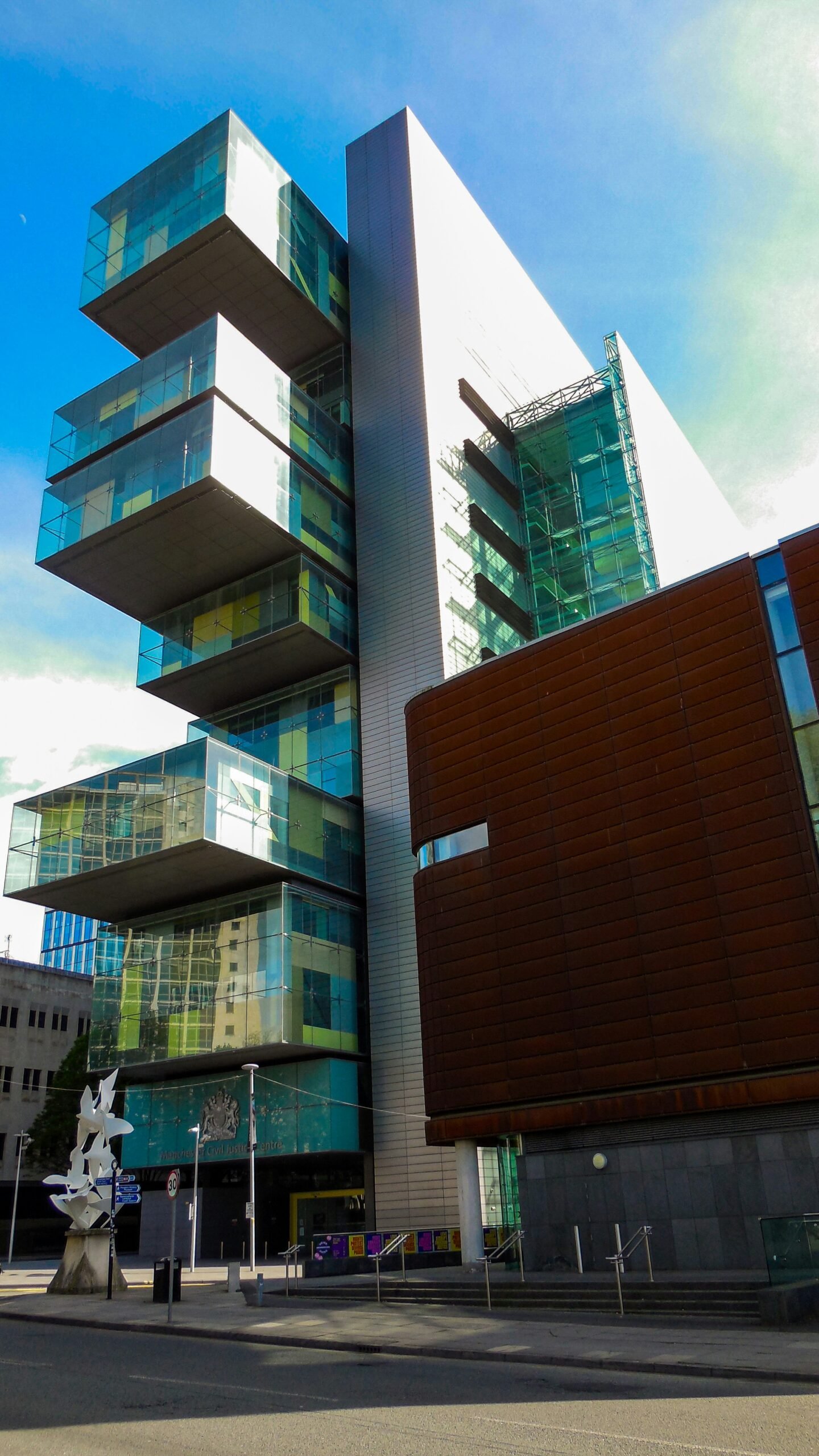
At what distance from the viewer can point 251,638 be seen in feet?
150

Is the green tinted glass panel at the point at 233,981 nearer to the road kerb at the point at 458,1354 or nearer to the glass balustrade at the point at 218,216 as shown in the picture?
the road kerb at the point at 458,1354

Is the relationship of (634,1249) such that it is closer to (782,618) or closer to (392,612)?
(782,618)

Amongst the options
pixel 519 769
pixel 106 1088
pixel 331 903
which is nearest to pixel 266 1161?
pixel 331 903

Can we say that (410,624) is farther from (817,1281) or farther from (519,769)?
(817,1281)

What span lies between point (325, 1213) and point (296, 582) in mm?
26259

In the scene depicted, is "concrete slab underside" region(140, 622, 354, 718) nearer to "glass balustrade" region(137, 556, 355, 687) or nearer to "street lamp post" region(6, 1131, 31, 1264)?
"glass balustrade" region(137, 556, 355, 687)

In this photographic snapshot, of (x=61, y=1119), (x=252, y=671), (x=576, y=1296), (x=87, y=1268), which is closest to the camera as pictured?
(x=576, y=1296)

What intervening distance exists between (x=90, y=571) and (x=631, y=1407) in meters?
42.7

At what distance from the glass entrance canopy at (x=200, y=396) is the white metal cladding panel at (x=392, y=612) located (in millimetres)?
2321

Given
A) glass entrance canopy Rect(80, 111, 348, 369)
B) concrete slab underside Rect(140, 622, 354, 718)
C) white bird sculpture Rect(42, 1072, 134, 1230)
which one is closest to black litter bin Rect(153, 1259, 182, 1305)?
white bird sculpture Rect(42, 1072, 134, 1230)

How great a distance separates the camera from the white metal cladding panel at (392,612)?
127 feet

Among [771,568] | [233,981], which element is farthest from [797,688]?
[233,981]

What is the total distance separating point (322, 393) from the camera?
54.3 m

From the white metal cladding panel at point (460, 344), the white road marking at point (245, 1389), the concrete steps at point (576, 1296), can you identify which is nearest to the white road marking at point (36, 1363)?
the white road marking at point (245, 1389)
